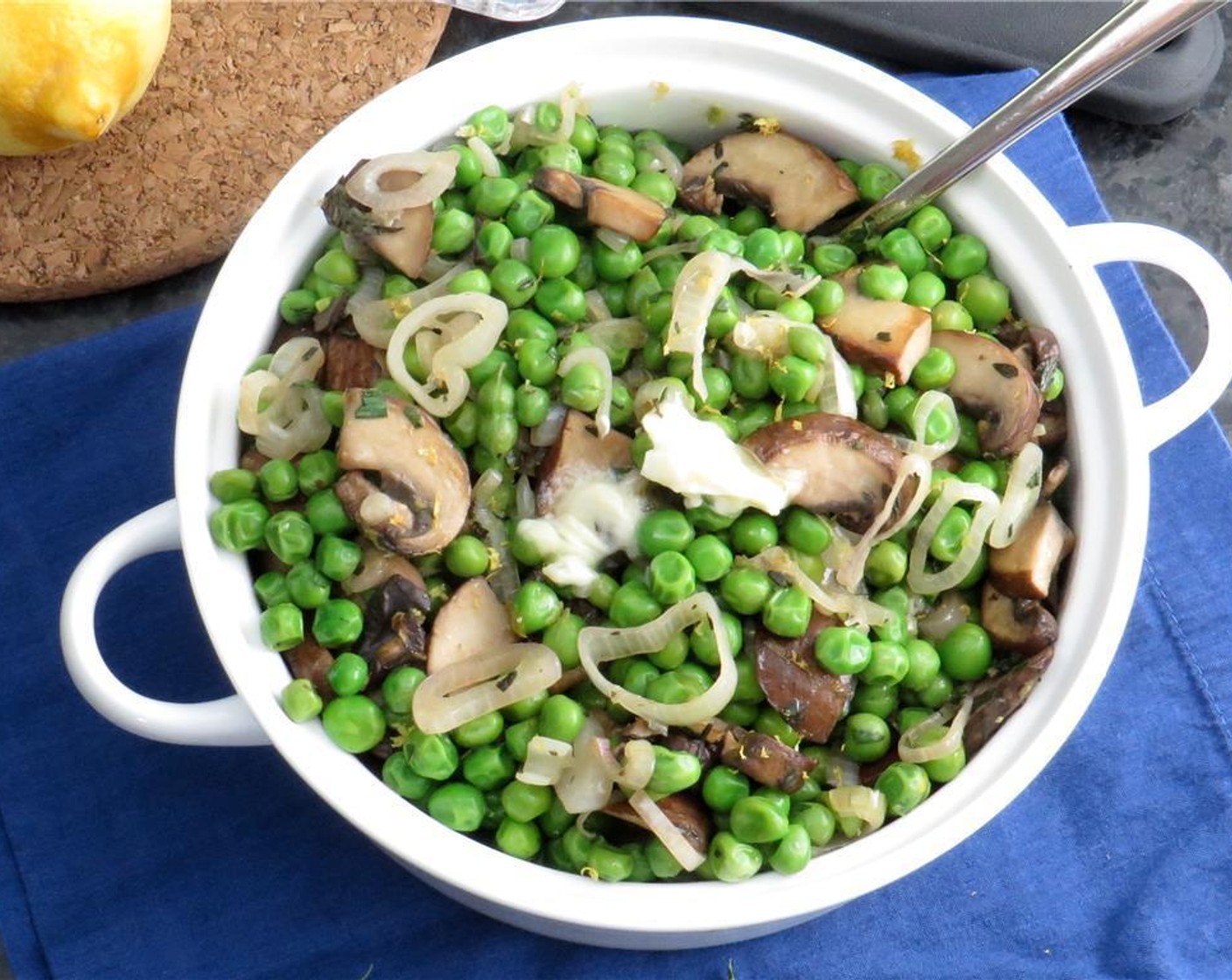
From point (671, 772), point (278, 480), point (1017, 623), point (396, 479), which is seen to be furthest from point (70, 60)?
point (1017, 623)

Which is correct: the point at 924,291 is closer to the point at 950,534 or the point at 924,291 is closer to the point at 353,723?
the point at 950,534

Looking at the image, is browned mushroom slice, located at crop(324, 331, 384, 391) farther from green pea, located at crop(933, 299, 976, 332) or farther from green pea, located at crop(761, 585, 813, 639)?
green pea, located at crop(933, 299, 976, 332)

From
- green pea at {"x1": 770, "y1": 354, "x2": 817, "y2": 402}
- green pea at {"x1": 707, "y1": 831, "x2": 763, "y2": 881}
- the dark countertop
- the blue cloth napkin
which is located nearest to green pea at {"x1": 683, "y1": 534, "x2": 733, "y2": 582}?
green pea at {"x1": 770, "y1": 354, "x2": 817, "y2": 402}

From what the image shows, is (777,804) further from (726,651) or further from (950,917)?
(950,917)

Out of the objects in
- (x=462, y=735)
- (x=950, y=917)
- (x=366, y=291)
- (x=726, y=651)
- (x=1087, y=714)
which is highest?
(x=366, y=291)

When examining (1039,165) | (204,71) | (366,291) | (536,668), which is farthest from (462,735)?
(1039,165)

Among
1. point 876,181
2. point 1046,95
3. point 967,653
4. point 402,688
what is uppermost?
point 1046,95
